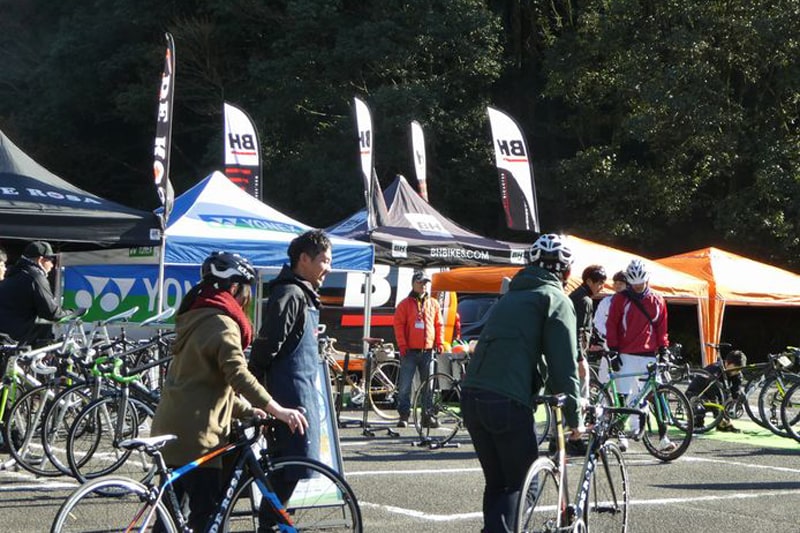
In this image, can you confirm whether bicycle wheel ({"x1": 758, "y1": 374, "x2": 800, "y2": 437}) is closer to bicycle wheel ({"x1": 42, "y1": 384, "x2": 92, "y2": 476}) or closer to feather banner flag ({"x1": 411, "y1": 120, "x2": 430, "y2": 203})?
bicycle wheel ({"x1": 42, "y1": 384, "x2": 92, "y2": 476})

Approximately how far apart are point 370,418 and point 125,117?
29.6 metres

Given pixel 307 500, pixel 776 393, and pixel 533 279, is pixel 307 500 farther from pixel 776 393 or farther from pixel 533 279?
pixel 776 393

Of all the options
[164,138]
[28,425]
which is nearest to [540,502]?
[28,425]

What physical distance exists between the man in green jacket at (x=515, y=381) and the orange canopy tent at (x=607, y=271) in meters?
13.8

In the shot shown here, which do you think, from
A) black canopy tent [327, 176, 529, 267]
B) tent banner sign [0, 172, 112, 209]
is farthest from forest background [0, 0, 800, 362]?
tent banner sign [0, 172, 112, 209]

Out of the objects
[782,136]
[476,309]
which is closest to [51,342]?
[476,309]

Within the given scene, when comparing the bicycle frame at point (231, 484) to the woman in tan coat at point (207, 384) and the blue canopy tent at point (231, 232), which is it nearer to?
the woman in tan coat at point (207, 384)

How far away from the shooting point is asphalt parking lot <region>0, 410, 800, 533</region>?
26.4 feet

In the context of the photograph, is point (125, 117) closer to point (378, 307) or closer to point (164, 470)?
point (378, 307)

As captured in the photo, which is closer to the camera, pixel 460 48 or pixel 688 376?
pixel 688 376

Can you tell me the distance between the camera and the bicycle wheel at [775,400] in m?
14.1

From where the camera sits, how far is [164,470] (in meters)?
4.99

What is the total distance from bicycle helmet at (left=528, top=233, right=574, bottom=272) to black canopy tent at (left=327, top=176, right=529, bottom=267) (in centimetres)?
1162

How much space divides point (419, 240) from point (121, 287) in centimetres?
448
